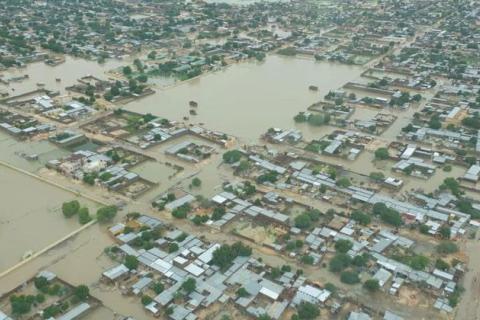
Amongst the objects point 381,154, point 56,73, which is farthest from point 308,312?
point 56,73

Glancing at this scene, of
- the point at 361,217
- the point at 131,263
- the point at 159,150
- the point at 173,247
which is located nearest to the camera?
the point at 131,263

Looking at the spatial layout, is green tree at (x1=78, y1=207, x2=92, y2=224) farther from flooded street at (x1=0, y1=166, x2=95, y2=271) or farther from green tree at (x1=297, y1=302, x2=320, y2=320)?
green tree at (x1=297, y1=302, x2=320, y2=320)

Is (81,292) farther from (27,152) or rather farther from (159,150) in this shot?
(27,152)

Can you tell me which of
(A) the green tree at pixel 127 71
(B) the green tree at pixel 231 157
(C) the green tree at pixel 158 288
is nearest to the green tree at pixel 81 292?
(C) the green tree at pixel 158 288

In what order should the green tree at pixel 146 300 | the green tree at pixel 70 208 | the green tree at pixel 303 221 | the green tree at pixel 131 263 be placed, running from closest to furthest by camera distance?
1. the green tree at pixel 146 300
2. the green tree at pixel 131 263
3. the green tree at pixel 303 221
4. the green tree at pixel 70 208

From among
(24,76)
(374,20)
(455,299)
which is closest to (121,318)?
(455,299)

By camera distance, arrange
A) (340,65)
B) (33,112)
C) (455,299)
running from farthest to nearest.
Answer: (340,65)
(33,112)
(455,299)

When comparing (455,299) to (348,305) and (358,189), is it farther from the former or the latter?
(358,189)

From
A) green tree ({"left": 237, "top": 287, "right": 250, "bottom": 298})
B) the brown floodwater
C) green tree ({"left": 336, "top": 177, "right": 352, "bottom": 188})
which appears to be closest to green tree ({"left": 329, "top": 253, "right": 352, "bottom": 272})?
green tree ({"left": 237, "top": 287, "right": 250, "bottom": 298})

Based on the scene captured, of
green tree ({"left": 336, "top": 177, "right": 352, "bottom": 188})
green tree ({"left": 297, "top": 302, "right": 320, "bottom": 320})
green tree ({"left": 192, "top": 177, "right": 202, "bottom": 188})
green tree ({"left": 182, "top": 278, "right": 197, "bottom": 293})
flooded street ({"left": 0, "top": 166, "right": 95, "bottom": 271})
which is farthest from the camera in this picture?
green tree ({"left": 192, "top": 177, "right": 202, "bottom": 188})

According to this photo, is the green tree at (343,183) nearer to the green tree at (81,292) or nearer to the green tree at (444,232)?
the green tree at (444,232)

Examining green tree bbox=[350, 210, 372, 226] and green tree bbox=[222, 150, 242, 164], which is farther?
green tree bbox=[222, 150, 242, 164]
